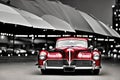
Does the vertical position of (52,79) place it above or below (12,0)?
below

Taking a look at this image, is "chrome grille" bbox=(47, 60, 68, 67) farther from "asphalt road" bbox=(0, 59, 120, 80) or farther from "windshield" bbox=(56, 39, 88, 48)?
"windshield" bbox=(56, 39, 88, 48)

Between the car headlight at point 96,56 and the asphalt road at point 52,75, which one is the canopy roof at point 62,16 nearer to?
the asphalt road at point 52,75

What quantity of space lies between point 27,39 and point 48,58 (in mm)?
69991

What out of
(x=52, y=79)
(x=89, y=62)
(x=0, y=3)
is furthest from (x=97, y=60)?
(x=0, y=3)

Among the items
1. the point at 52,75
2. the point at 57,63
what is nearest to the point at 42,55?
the point at 57,63

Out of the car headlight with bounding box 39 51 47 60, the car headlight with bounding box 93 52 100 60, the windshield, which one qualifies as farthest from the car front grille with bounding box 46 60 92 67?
the windshield

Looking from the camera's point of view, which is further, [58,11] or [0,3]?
[58,11]

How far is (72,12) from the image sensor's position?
56.3m

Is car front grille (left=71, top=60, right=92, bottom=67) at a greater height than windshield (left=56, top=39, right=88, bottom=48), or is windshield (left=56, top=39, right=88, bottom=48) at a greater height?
windshield (left=56, top=39, right=88, bottom=48)

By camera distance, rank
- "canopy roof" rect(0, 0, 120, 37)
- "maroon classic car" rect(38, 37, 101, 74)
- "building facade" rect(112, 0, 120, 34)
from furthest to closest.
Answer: "building facade" rect(112, 0, 120, 34)
"canopy roof" rect(0, 0, 120, 37)
"maroon classic car" rect(38, 37, 101, 74)

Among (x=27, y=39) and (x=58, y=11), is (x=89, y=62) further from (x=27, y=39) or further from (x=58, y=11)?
(x=27, y=39)

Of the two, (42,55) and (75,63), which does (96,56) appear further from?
(42,55)

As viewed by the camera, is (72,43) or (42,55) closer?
(42,55)

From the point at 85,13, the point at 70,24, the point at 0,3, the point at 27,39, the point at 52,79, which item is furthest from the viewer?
the point at 27,39
